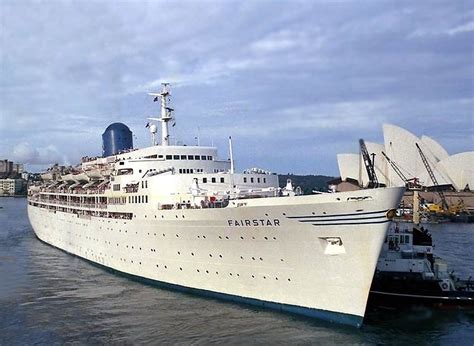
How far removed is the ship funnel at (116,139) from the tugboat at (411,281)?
21.2 meters

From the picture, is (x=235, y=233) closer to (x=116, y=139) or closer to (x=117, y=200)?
(x=117, y=200)

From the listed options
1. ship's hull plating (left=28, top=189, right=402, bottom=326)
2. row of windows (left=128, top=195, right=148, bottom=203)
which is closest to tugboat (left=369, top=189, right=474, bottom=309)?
ship's hull plating (left=28, top=189, right=402, bottom=326)

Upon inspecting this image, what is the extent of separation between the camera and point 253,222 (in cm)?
1677

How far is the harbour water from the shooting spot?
1590cm

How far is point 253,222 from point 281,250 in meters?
1.30

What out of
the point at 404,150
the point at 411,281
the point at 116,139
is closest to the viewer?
the point at 411,281

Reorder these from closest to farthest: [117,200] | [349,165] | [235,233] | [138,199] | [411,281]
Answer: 1. [235,233]
2. [411,281]
3. [138,199]
4. [117,200]
5. [349,165]

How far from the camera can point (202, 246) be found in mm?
18312

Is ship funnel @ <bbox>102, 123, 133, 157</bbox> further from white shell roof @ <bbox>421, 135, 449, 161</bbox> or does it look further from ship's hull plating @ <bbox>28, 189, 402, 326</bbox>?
white shell roof @ <bbox>421, 135, 449, 161</bbox>

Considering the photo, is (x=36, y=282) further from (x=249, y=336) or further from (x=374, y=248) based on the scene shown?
(x=374, y=248)

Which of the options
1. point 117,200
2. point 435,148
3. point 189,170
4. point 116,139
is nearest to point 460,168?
point 435,148

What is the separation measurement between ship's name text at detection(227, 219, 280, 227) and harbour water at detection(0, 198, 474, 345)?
10.2 feet

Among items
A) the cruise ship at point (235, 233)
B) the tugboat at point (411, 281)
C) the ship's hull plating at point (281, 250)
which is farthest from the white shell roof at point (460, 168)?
the ship's hull plating at point (281, 250)

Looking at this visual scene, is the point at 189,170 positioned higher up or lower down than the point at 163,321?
higher up
